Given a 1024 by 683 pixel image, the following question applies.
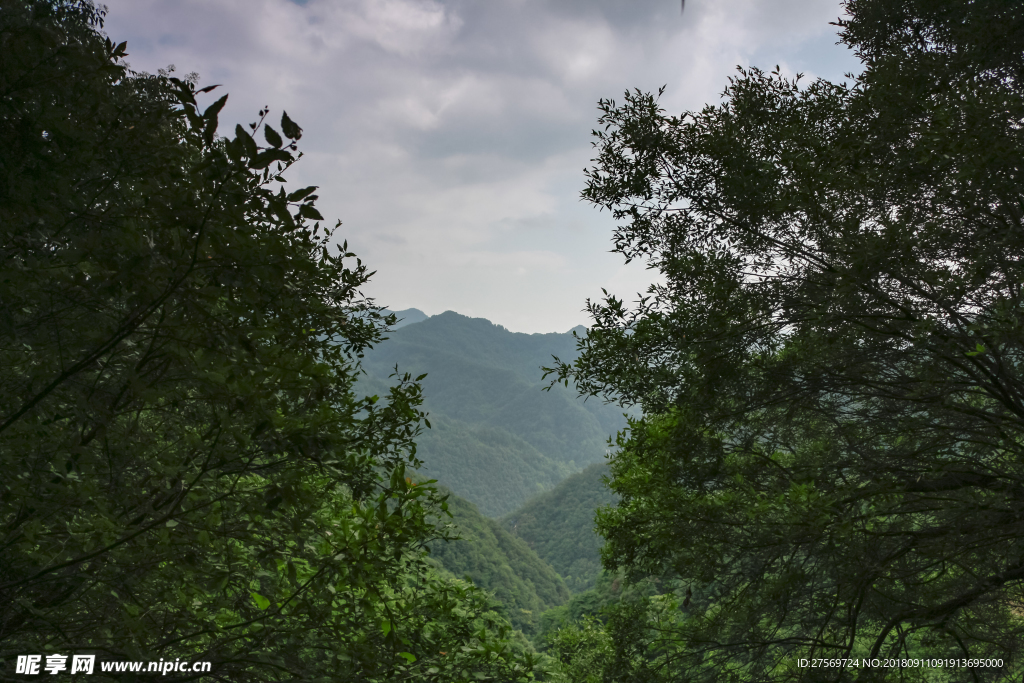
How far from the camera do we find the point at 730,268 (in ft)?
16.2

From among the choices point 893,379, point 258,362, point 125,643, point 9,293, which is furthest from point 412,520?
point 893,379

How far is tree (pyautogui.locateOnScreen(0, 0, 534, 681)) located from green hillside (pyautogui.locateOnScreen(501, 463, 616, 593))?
8163 centimetres

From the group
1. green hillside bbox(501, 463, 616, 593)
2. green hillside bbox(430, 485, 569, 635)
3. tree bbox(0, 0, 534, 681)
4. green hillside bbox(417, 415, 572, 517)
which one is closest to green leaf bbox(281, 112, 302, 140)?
tree bbox(0, 0, 534, 681)

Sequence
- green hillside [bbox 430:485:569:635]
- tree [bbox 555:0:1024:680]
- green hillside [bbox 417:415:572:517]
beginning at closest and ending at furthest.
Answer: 1. tree [bbox 555:0:1024:680]
2. green hillside [bbox 430:485:569:635]
3. green hillside [bbox 417:415:572:517]

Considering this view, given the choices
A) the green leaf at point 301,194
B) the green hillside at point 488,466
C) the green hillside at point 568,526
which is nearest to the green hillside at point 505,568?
the green hillside at point 568,526

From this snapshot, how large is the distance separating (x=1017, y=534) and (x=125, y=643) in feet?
17.5

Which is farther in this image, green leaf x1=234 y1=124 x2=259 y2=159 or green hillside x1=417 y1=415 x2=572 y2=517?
green hillside x1=417 y1=415 x2=572 y2=517

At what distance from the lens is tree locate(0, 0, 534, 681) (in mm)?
2018

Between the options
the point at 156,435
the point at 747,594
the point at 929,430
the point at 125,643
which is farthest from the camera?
the point at 929,430

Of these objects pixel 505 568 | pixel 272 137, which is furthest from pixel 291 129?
pixel 505 568

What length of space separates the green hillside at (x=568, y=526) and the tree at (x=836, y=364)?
78.9 meters

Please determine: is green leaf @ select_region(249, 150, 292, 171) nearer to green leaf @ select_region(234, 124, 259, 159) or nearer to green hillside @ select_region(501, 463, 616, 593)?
green leaf @ select_region(234, 124, 259, 159)

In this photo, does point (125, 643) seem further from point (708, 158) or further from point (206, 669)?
point (708, 158)

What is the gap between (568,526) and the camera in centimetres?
9581
